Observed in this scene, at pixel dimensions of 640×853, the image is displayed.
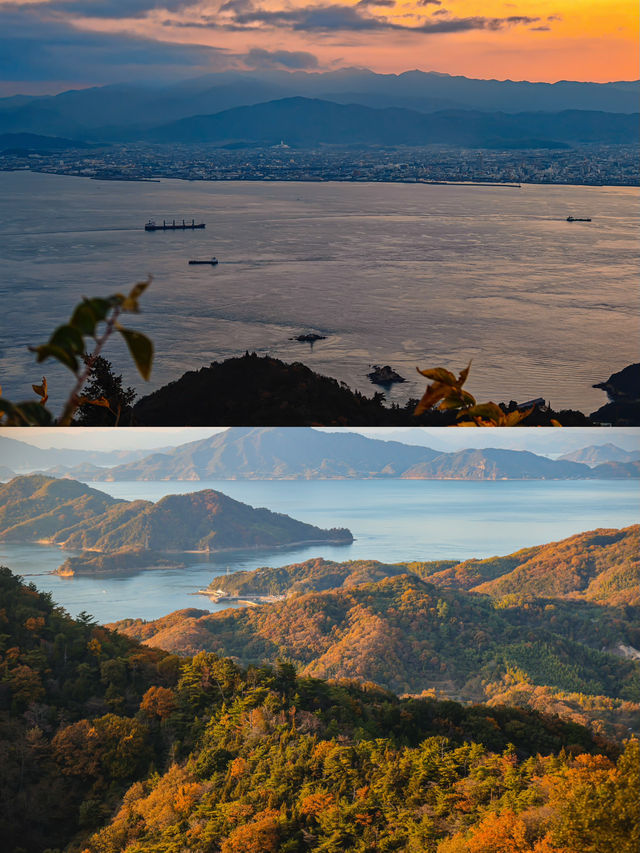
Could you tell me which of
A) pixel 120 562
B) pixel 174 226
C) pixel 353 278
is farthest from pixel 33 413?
pixel 174 226

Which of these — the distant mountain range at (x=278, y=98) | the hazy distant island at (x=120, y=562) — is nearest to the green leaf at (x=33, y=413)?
the hazy distant island at (x=120, y=562)

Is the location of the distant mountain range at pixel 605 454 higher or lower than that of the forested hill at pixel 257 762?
higher

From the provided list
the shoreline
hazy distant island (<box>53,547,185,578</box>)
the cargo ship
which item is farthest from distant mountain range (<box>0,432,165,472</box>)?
the shoreline

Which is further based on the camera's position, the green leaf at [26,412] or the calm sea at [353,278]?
the calm sea at [353,278]

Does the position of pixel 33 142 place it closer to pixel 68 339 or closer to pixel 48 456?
pixel 48 456

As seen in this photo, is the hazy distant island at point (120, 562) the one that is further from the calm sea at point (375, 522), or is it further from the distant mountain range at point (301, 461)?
the distant mountain range at point (301, 461)

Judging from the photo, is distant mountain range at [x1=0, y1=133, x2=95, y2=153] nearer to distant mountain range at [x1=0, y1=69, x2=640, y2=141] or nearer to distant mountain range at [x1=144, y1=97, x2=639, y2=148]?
distant mountain range at [x1=0, y1=69, x2=640, y2=141]
